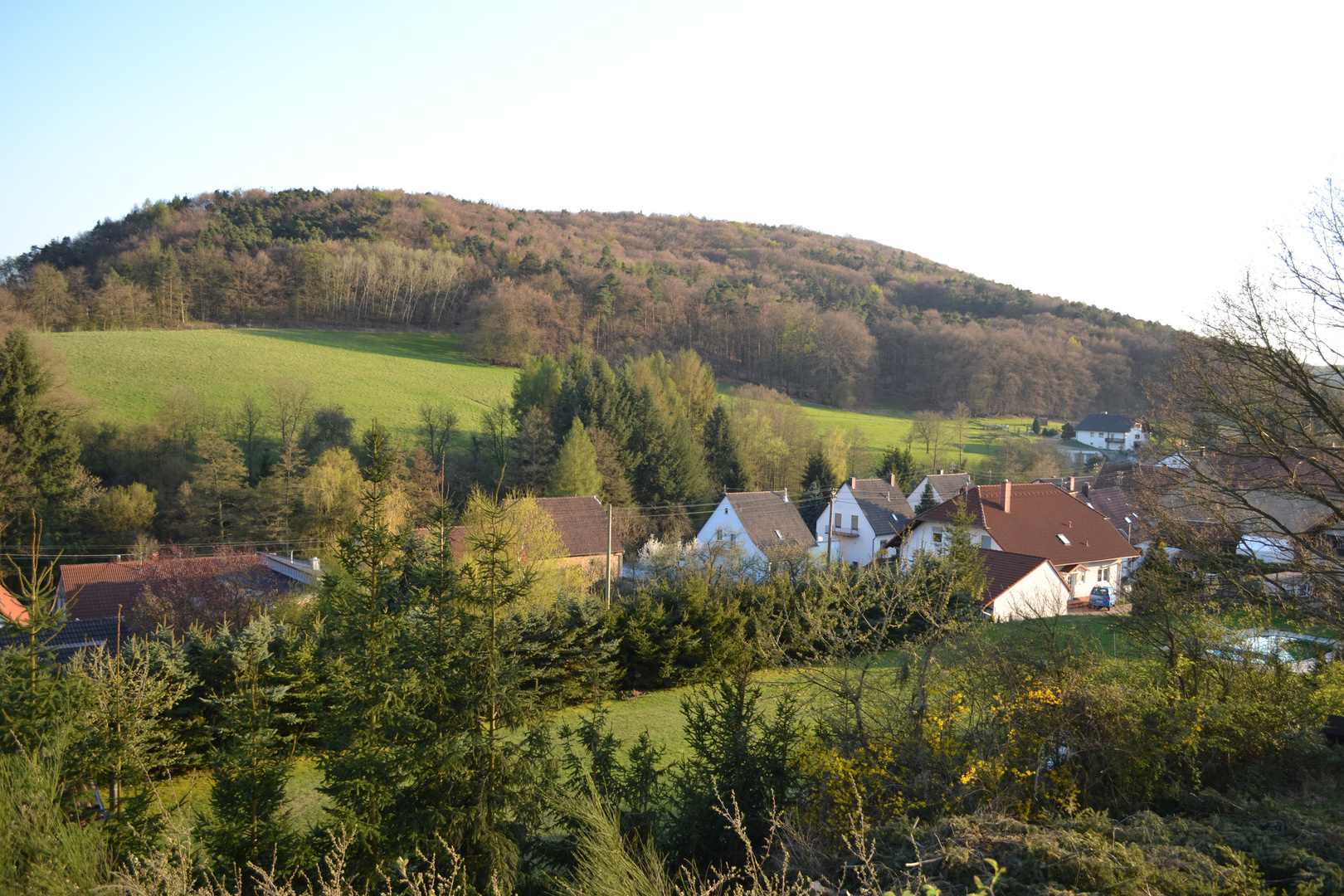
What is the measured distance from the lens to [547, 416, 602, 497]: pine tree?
36.8 metres

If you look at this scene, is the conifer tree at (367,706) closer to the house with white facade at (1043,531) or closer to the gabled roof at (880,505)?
the house with white facade at (1043,531)

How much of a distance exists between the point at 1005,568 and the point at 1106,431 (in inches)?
1874

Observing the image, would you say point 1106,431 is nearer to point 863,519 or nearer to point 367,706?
point 863,519

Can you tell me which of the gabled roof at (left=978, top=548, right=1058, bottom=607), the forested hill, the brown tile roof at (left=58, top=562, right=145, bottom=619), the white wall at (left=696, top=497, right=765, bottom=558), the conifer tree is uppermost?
the forested hill

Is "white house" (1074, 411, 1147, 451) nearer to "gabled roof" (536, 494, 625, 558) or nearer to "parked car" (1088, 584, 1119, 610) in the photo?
"parked car" (1088, 584, 1119, 610)

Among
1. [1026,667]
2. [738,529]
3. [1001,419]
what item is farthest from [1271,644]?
[1001,419]

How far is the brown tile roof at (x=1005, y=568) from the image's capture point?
→ 23.2 metres

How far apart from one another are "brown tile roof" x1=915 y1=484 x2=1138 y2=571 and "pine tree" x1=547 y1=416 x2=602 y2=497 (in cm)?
1571

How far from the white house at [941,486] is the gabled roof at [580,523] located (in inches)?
729

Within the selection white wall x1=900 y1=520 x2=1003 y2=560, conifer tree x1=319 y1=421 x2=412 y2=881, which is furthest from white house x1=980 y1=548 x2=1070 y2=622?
conifer tree x1=319 y1=421 x2=412 y2=881

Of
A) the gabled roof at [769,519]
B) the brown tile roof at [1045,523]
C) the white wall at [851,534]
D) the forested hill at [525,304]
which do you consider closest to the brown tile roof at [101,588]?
the gabled roof at [769,519]

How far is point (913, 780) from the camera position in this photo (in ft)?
19.9

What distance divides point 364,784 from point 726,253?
98.3 meters

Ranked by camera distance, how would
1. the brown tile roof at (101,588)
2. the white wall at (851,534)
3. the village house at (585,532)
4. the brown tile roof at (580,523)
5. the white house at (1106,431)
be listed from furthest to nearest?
the white house at (1106,431) < the white wall at (851,534) < the brown tile roof at (580,523) < the village house at (585,532) < the brown tile roof at (101,588)
